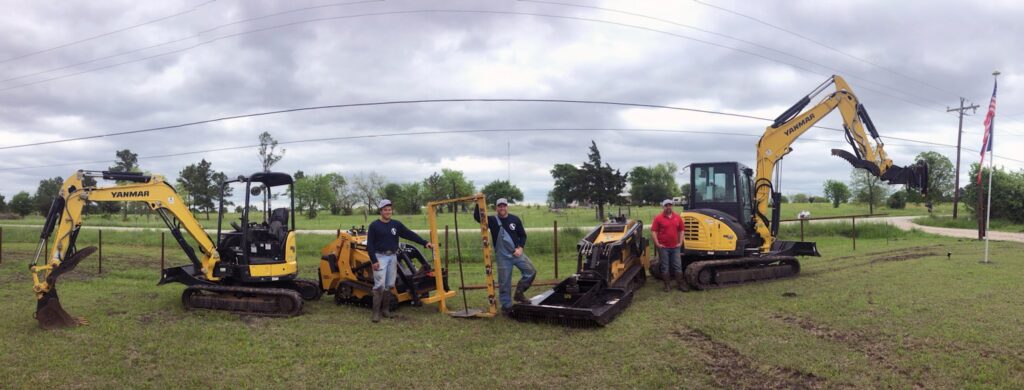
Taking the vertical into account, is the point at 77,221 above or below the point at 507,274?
above

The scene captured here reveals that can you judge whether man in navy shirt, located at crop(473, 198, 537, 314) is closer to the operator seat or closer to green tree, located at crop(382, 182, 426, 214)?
the operator seat

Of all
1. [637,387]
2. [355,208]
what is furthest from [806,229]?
[355,208]

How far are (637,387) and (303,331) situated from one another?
468 centimetres

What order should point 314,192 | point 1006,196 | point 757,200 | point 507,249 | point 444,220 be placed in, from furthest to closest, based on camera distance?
point 314,192
point 444,220
point 1006,196
point 757,200
point 507,249

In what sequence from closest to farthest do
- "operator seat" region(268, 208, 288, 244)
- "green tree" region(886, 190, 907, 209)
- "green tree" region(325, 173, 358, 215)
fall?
"operator seat" region(268, 208, 288, 244) → "green tree" region(886, 190, 907, 209) → "green tree" region(325, 173, 358, 215)

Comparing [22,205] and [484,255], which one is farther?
[22,205]

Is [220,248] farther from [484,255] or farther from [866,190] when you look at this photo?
[866,190]

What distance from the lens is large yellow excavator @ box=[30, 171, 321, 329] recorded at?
338 inches

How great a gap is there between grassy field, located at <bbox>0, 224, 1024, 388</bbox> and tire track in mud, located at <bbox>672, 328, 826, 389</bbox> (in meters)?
0.02

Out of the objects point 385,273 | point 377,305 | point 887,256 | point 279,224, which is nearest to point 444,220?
point 887,256

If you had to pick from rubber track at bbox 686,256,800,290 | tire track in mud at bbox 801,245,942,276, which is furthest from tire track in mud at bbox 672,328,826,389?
tire track in mud at bbox 801,245,942,276

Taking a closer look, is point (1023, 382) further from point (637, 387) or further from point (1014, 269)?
point (1014, 269)

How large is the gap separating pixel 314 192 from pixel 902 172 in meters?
74.1

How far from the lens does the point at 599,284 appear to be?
917 centimetres
